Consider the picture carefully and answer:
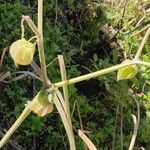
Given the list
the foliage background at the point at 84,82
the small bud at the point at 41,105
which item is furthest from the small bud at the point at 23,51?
the foliage background at the point at 84,82

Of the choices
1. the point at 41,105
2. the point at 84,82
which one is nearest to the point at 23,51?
the point at 41,105

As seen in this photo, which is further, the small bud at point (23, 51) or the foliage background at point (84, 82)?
the foliage background at point (84, 82)

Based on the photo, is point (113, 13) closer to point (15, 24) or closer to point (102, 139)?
point (15, 24)

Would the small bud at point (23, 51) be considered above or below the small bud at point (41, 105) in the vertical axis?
above

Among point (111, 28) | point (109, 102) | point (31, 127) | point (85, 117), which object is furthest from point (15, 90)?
point (111, 28)

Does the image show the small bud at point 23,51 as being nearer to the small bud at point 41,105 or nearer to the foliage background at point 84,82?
the small bud at point 41,105

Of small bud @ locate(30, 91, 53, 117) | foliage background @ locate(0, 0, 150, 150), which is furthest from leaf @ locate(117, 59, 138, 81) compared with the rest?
foliage background @ locate(0, 0, 150, 150)
